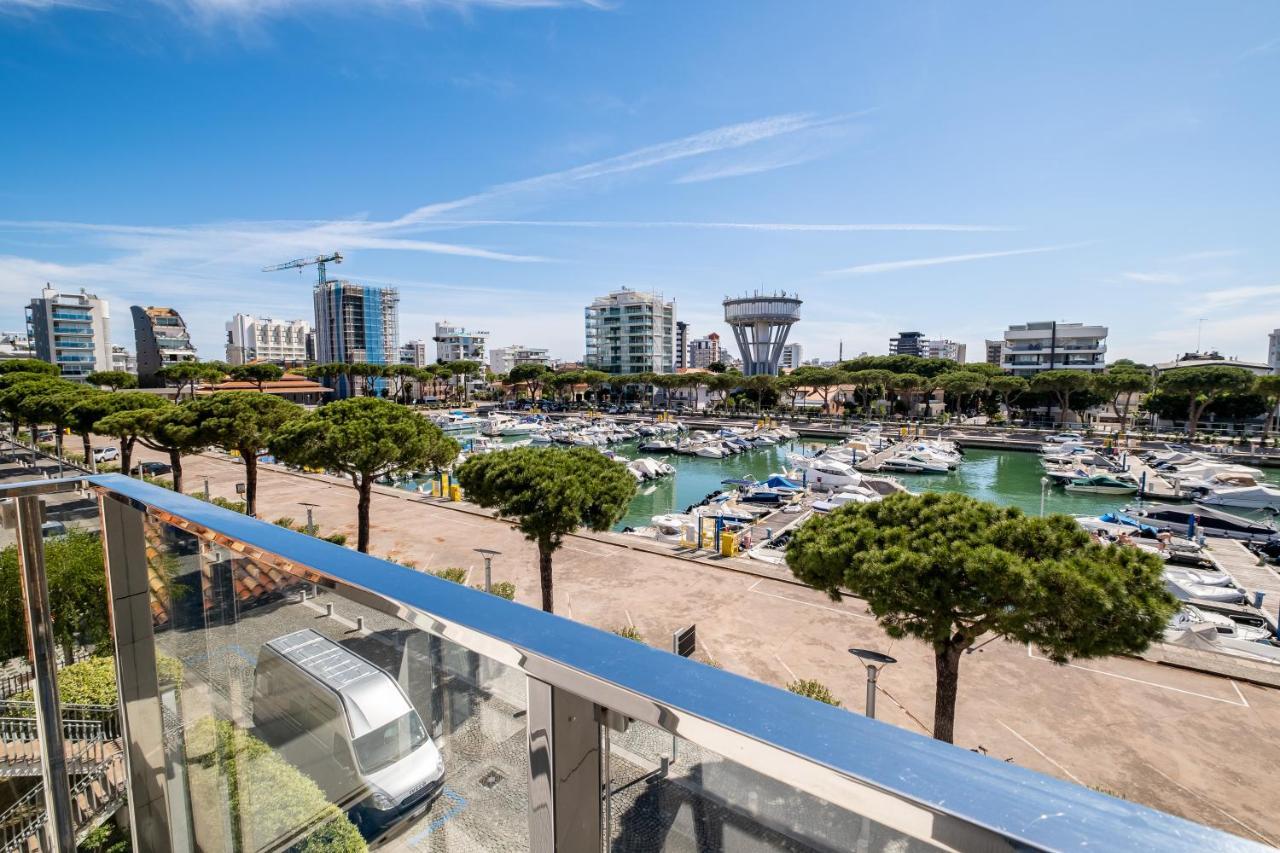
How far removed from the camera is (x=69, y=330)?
61312mm

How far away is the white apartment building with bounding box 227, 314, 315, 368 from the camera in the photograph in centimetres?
11262

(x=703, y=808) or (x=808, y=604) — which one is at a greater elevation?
(x=703, y=808)

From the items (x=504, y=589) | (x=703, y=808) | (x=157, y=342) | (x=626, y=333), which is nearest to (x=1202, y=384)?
(x=504, y=589)

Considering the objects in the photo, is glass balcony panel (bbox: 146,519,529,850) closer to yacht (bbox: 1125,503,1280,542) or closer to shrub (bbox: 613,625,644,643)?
shrub (bbox: 613,625,644,643)

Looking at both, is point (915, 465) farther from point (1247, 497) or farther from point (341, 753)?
point (341, 753)

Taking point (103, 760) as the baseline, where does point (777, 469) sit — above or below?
below

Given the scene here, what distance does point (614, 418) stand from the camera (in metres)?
45.8

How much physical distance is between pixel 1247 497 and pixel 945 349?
129 metres

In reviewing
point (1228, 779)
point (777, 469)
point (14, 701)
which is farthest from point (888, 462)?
point (14, 701)

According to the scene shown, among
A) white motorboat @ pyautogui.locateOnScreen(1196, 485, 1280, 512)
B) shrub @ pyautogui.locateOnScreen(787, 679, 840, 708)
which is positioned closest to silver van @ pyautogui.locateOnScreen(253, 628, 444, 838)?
shrub @ pyautogui.locateOnScreen(787, 679, 840, 708)

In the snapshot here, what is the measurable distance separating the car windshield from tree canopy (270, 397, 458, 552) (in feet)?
32.0

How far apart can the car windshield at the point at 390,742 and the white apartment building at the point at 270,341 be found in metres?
124

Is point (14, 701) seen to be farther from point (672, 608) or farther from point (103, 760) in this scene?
point (672, 608)

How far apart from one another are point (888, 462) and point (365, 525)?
22186mm
